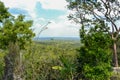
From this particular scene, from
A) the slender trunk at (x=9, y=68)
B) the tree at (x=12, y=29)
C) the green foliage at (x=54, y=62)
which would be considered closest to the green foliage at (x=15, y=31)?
the tree at (x=12, y=29)

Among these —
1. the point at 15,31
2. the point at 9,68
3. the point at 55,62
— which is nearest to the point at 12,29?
the point at 15,31

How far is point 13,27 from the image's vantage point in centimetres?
3162

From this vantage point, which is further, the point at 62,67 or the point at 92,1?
the point at 92,1

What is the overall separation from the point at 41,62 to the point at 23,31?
17.6 metres

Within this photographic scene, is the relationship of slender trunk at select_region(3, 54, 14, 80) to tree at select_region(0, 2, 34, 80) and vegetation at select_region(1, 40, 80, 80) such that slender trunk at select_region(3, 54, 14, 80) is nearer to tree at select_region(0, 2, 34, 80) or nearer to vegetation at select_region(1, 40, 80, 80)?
vegetation at select_region(1, 40, 80, 80)

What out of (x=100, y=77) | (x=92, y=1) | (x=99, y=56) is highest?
(x=92, y=1)

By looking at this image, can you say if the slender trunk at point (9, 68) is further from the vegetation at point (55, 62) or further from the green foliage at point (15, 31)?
the green foliage at point (15, 31)

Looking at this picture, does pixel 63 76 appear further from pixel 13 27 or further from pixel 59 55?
pixel 13 27

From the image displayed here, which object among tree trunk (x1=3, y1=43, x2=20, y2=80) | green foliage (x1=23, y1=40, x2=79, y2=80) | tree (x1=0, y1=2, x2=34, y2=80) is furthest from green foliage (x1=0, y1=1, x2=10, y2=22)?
tree trunk (x1=3, y1=43, x2=20, y2=80)

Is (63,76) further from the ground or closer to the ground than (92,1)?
closer to the ground

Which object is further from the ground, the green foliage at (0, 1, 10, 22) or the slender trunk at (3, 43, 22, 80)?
the green foliage at (0, 1, 10, 22)

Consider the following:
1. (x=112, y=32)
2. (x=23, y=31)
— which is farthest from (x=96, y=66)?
(x=23, y=31)

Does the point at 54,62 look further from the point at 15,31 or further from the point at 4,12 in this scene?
the point at 4,12

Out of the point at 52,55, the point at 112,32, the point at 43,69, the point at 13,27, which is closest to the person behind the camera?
the point at 43,69
